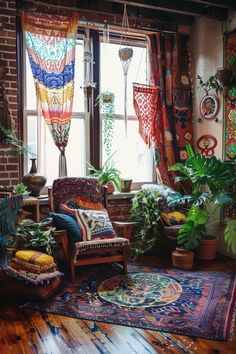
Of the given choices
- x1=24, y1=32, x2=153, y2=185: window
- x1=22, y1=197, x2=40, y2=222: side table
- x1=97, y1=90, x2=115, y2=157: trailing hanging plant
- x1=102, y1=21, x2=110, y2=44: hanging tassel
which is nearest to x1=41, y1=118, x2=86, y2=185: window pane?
x1=24, y1=32, x2=153, y2=185: window

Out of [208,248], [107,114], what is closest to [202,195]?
[208,248]

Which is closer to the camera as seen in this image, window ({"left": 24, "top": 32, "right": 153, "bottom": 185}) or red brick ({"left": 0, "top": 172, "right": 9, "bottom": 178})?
red brick ({"left": 0, "top": 172, "right": 9, "bottom": 178})

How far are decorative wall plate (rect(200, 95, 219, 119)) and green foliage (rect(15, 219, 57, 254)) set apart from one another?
2.46m

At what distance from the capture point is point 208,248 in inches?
159

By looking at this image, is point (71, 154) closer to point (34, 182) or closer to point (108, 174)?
point (108, 174)

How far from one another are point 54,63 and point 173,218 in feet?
7.08

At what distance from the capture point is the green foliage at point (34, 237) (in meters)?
3.22

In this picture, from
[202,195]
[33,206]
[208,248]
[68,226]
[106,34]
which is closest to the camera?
[68,226]

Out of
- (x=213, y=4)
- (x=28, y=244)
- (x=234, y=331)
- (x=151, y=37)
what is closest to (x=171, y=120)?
(x=151, y=37)

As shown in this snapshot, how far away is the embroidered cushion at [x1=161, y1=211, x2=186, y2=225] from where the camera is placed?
3993 millimetres

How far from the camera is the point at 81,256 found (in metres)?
3.40

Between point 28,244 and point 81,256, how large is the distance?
514 mm

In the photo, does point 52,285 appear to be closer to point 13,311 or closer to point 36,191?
point 13,311

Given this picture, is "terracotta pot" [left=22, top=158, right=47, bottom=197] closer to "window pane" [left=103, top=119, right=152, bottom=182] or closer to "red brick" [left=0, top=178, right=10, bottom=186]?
"red brick" [left=0, top=178, right=10, bottom=186]
